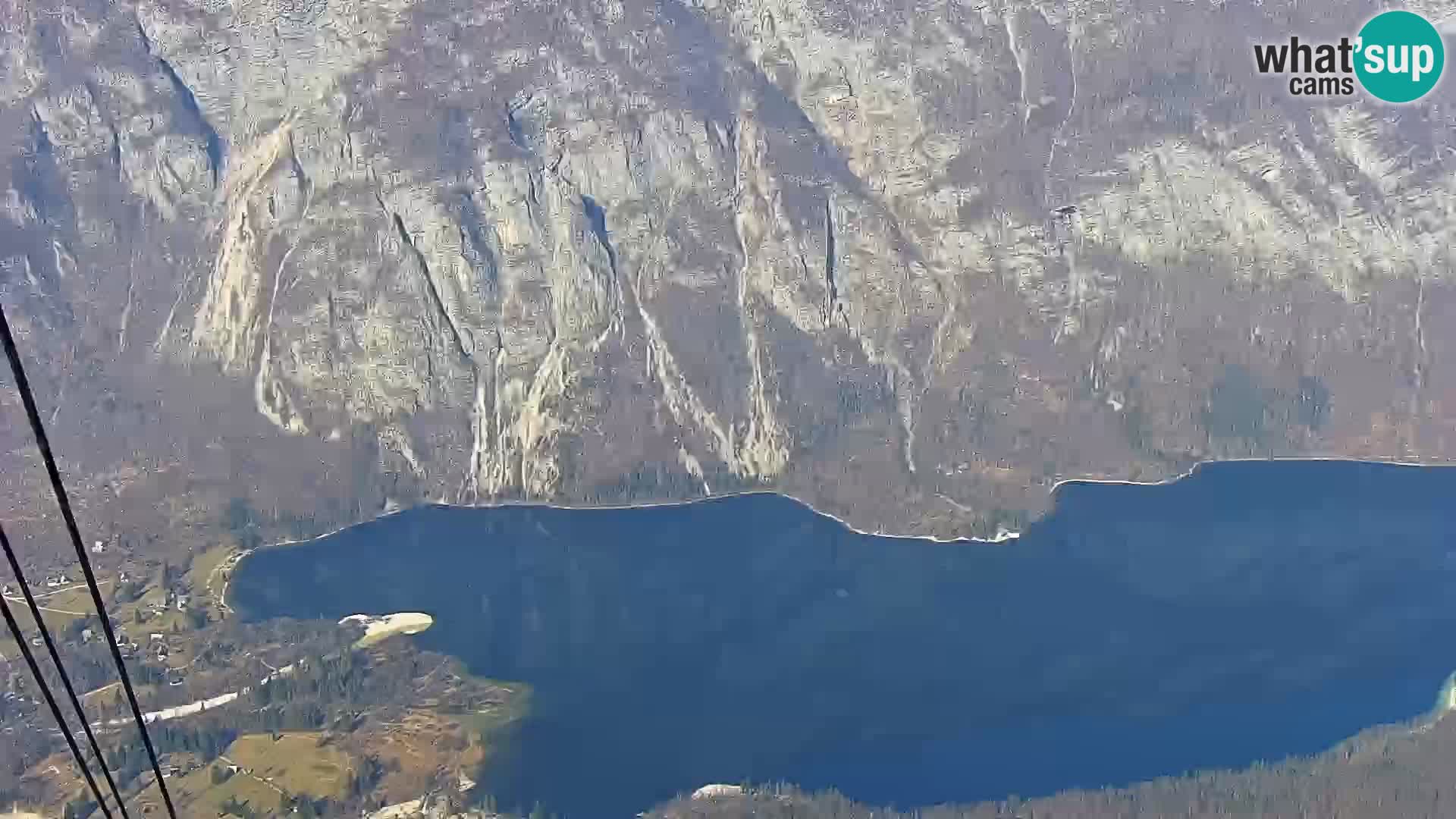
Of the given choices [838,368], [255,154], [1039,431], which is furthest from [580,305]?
[1039,431]

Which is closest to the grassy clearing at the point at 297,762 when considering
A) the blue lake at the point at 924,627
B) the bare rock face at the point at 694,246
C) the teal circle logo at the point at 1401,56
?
the blue lake at the point at 924,627

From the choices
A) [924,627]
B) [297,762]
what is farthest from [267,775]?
[924,627]

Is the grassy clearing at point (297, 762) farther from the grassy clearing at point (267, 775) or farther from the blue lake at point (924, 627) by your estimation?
the blue lake at point (924, 627)

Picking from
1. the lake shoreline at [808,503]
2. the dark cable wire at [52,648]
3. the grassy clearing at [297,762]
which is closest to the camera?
the dark cable wire at [52,648]

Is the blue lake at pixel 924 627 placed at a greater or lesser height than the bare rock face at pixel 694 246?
lesser

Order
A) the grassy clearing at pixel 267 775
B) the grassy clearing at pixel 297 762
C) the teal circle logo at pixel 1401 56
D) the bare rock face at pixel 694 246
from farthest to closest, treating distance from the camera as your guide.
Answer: the teal circle logo at pixel 1401 56 < the bare rock face at pixel 694 246 < the grassy clearing at pixel 297 762 < the grassy clearing at pixel 267 775

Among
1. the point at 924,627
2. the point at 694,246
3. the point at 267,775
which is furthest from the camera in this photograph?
the point at 694,246

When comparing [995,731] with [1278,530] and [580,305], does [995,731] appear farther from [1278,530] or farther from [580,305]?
[580,305]

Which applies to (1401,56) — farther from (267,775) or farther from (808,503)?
(267,775)
